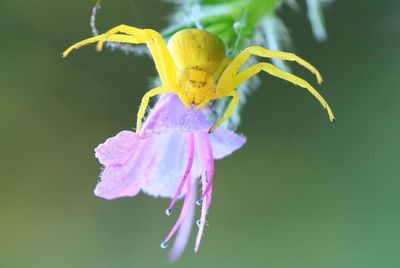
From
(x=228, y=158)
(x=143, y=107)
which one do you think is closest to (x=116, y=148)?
(x=143, y=107)

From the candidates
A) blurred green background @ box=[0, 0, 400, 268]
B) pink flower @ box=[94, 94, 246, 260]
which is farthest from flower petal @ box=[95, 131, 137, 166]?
blurred green background @ box=[0, 0, 400, 268]

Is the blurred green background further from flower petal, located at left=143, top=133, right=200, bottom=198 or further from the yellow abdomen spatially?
the yellow abdomen

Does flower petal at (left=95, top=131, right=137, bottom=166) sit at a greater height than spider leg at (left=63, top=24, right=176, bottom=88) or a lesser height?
lesser

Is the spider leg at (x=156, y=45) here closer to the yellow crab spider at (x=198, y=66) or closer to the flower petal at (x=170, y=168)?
the yellow crab spider at (x=198, y=66)

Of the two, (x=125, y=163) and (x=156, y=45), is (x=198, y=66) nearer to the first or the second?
(x=156, y=45)

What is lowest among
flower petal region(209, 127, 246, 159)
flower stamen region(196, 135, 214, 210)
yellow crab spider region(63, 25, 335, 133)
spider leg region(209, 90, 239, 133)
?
flower stamen region(196, 135, 214, 210)

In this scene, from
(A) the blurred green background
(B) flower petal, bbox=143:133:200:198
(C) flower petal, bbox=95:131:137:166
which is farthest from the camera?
(A) the blurred green background

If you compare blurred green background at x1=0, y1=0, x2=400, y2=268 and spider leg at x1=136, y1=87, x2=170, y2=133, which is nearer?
spider leg at x1=136, y1=87, x2=170, y2=133
